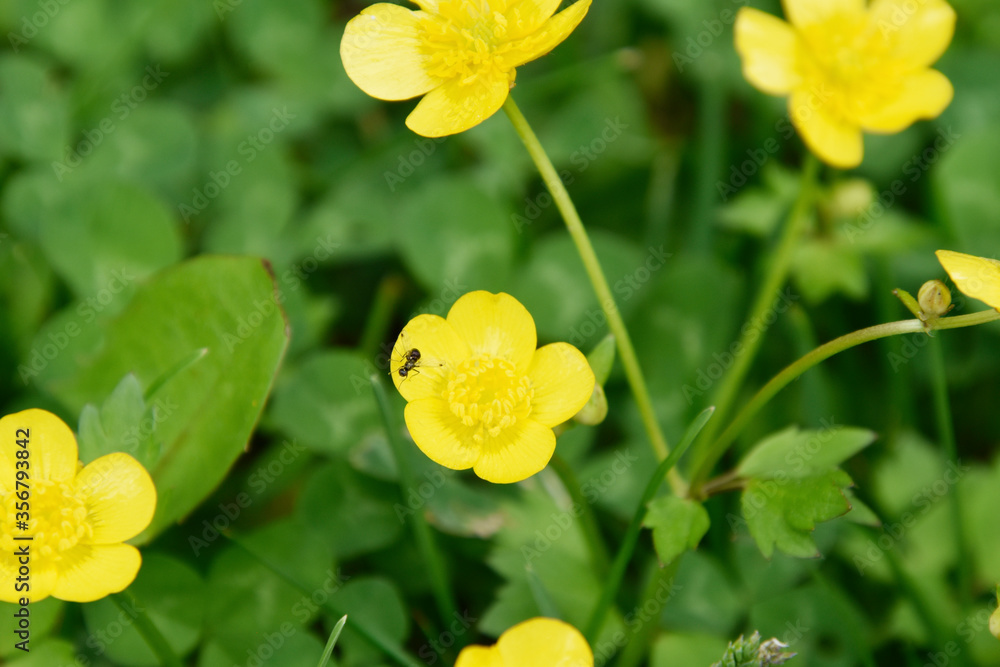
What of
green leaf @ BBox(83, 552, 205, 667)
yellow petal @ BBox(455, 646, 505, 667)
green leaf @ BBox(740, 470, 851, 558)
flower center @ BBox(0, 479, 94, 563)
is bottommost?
green leaf @ BBox(740, 470, 851, 558)

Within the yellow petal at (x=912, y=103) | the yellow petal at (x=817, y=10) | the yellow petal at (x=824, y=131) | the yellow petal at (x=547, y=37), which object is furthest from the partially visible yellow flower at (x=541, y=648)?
the yellow petal at (x=817, y=10)

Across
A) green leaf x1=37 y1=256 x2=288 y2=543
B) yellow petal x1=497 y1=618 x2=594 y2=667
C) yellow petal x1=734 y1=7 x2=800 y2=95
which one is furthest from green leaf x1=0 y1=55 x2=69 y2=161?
yellow petal x1=497 y1=618 x2=594 y2=667

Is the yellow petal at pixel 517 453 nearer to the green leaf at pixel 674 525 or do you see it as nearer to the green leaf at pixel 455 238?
the green leaf at pixel 674 525

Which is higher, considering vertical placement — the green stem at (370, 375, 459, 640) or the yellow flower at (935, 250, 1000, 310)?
the yellow flower at (935, 250, 1000, 310)

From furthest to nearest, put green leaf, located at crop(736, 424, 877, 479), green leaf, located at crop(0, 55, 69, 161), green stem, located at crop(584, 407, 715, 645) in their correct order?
green leaf, located at crop(0, 55, 69, 161), green leaf, located at crop(736, 424, 877, 479), green stem, located at crop(584, 407, 715, 645)

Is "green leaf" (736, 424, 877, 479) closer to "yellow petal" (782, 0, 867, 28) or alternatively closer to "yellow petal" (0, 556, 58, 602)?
"yellow petal" (782, 0, 867, 28)

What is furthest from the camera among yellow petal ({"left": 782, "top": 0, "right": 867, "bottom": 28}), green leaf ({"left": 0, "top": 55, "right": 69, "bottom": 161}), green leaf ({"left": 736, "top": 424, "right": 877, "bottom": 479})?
green leaf ({"left": 0, "top": 55, "right": 69, "bottom": 161})

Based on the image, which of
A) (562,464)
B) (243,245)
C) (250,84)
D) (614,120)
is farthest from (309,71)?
(562,464)
